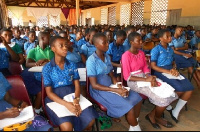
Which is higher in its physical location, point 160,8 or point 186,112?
point 160,8

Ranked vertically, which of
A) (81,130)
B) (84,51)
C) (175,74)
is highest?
(84,51)

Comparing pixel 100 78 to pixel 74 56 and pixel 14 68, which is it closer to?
pixel 74 56

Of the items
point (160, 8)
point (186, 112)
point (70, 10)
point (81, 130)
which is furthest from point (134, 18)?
point (81, 130)

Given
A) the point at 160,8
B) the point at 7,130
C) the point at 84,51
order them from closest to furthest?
the point at 7,130, the point at 84,51, the point at 160,8

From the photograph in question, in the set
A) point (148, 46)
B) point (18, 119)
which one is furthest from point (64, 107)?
point (148, 46)

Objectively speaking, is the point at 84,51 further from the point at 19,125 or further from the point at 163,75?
the point at 19,125

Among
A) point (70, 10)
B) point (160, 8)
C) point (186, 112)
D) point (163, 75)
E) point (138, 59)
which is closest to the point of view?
point (138, 59)

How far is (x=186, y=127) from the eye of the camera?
90.5 inches

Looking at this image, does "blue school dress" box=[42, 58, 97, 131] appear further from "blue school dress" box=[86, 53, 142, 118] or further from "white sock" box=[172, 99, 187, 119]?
"white sock" box=[172, 99, 187, 119]

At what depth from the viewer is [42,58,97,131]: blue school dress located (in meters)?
1.60

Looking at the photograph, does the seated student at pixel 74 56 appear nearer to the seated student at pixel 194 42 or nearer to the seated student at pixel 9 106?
the seated student at pixel 9 106

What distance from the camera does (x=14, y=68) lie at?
2.61 m

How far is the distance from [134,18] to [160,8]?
2835mm

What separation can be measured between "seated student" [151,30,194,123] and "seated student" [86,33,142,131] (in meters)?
0.73
